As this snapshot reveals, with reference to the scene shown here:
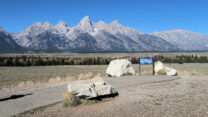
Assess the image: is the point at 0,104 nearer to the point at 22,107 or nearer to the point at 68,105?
the point at 22,107

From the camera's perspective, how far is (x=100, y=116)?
10.5 m

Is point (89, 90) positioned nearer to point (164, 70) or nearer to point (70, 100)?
point (70, 100)

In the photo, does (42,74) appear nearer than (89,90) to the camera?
No

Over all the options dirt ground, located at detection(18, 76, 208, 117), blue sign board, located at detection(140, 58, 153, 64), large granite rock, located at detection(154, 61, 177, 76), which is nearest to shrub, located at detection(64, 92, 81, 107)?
dirt ground, located at detection(18, 76, 208, 117)

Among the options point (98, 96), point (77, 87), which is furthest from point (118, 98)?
point (77, 87)

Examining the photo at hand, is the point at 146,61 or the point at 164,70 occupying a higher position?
the point at 146,61

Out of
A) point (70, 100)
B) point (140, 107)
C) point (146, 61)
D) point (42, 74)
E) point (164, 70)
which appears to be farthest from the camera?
point (42, 74)

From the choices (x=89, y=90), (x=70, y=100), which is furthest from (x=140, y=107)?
(x=70, y=100)

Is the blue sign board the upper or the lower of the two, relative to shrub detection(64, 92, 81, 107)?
upper

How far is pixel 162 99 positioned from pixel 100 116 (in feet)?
14.6

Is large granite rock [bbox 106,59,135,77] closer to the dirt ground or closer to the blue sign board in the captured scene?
the blue sign board

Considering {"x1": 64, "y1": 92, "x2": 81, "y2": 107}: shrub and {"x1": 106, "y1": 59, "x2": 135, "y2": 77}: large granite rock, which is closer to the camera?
{"x1": 64, "y1": 92, "x2": 81, "y2": 107}: shrub

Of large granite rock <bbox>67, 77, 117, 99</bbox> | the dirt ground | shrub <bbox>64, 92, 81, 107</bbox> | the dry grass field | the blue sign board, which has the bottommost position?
the dry grass field

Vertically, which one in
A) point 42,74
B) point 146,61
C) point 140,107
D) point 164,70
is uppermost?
point 146,61
